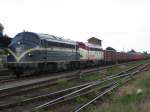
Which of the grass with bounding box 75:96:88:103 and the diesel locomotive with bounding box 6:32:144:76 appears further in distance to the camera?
the diesel locomotive with bounding box 6:32:144:76

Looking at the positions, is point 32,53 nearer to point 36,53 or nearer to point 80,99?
point 36,53

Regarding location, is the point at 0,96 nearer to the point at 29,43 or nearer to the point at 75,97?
the point at 75,97

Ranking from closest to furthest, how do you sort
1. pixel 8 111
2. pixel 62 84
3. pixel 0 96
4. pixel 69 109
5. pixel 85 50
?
pixel 8 111
pixel 69 109
pixel 0 96
pixel 62 84
pixel 85 50

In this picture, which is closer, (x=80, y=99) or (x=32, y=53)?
(x=80, y=99)

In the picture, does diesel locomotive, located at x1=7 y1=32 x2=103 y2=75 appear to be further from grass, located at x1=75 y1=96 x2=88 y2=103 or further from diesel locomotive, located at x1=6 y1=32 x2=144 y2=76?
grass, located at x1=75 y1=96 x2=88 y2=103

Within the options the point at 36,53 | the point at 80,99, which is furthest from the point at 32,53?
the point at 80,99

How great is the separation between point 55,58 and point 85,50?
1083 cm

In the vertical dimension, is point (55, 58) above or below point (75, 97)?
above

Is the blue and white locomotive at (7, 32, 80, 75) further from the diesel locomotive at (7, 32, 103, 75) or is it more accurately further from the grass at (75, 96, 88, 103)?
the grass at (75, 96, 88, 103)

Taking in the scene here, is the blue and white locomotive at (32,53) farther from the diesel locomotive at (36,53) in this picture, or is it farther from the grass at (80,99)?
the grass at (80,99)

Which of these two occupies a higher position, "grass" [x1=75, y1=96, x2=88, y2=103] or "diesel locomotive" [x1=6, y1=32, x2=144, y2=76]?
"diesel locomotive" [x1=6, y1=32, x2=144, y2=76]

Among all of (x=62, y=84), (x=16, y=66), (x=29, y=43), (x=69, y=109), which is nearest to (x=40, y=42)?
(x=29, y=43)

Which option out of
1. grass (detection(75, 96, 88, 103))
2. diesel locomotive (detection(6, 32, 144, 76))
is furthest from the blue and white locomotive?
grass (detection(75, 96, 88, 103))

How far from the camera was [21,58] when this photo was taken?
2291cm
